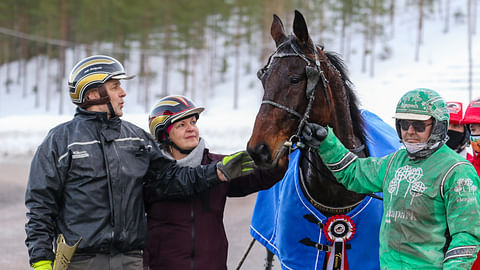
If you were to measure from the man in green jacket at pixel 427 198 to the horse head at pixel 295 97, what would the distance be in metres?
0.50

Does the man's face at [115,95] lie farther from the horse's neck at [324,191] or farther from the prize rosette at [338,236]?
the prize rosette at [338,236]

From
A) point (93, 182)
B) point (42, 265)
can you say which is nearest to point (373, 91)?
point (93, 182)

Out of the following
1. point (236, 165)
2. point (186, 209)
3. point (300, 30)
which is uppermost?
point (300, 30)

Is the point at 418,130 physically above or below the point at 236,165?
above

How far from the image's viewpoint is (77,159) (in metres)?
2.86

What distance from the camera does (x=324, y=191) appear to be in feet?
11.2

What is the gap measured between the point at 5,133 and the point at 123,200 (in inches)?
623

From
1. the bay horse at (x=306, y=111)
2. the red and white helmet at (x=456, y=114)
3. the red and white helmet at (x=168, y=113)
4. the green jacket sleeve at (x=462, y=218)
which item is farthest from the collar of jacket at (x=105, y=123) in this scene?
the red and white helmet at (x=456, y=114)

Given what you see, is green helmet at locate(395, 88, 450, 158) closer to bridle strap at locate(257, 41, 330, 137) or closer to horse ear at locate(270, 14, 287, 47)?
bridle strap at locate(257, 41, 330, 137)

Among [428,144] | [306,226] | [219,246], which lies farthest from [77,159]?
[428,144]

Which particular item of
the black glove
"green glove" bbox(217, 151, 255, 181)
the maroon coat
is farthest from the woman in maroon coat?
the black glove

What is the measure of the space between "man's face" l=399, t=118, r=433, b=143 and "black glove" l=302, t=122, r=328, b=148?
45 centimetres

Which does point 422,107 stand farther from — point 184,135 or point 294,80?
point 184,135

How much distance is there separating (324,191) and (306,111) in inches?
25.6
